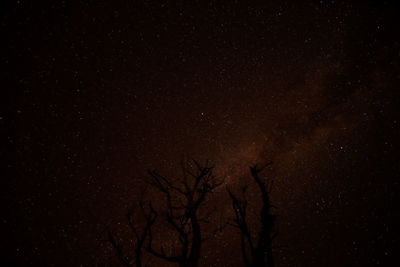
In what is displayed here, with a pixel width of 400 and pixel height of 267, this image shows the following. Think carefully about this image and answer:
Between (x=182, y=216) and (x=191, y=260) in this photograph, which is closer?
(x=191, y=260)

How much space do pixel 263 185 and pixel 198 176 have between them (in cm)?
241

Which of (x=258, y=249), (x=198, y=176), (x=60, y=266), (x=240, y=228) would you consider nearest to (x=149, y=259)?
(x=198, y=176)

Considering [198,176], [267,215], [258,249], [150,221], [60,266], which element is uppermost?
[60,266]

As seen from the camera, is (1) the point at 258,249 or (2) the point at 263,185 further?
(2) the point at 263,185

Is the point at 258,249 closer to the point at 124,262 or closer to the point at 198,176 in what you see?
the point at 198,176

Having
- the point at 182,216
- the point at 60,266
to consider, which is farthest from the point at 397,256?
the point at 182,216

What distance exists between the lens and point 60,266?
31.4 meters

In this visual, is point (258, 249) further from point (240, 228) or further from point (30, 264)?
point (30, 264)

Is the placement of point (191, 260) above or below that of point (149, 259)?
below

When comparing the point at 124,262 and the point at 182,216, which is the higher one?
the point at 182,216

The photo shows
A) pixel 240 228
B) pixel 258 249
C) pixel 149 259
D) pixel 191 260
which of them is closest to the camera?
pixel 258 249

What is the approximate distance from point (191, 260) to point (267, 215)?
230cm

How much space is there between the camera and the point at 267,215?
602 centimetres

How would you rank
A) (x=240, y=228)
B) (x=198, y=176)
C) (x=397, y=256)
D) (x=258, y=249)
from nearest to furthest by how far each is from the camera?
(x=258, y=249) < (x=240, y=228) < (x=198, y=176) < (x=397, y=256)
